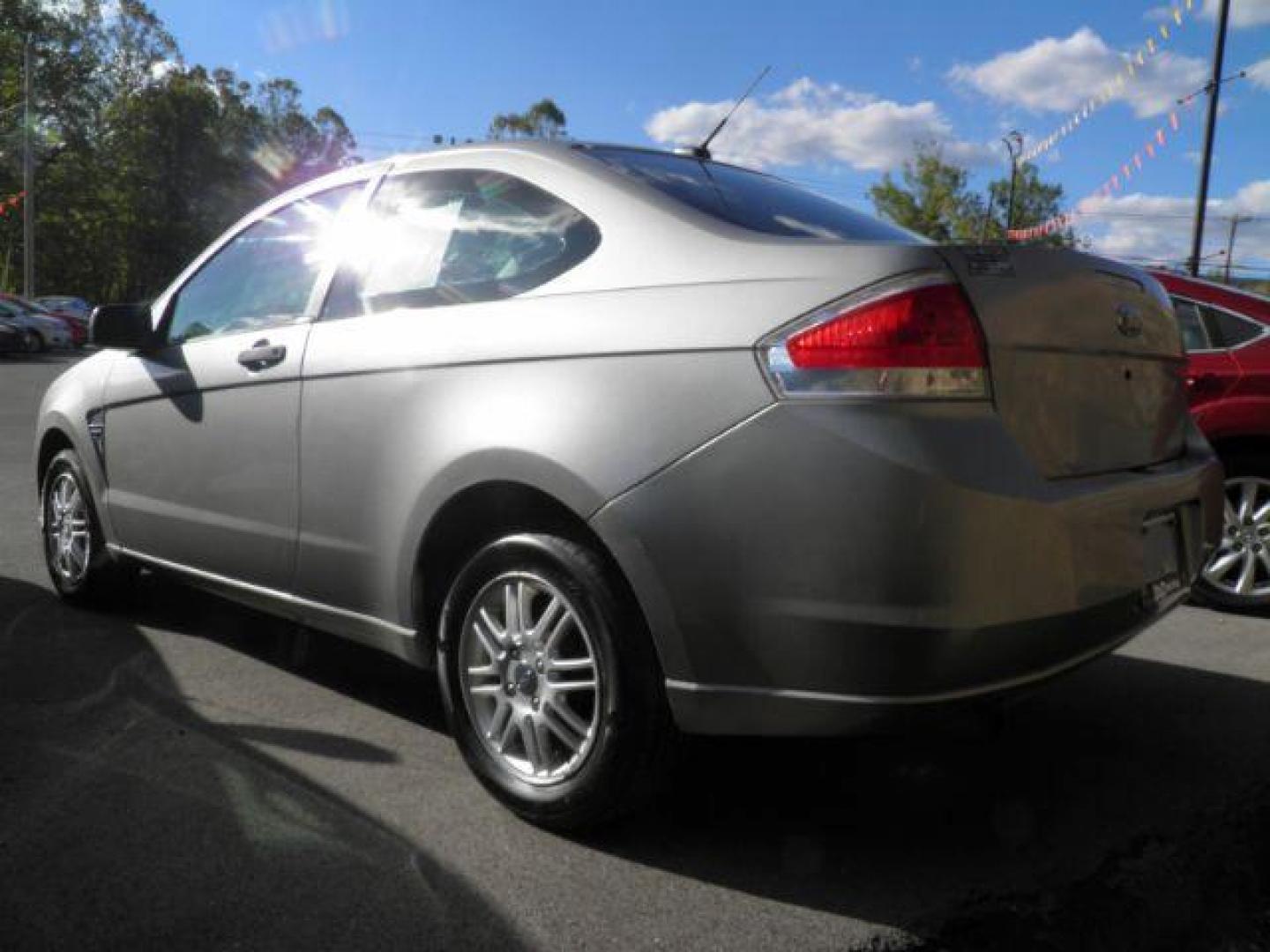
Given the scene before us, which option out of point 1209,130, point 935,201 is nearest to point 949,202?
point 935,201

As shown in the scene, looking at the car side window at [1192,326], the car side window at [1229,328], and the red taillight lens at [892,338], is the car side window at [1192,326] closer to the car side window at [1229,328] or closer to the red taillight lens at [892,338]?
the car side window at [1229,328]

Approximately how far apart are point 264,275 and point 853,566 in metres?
2.46

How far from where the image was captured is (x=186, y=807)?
2785 mm

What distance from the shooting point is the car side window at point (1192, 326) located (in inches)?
210

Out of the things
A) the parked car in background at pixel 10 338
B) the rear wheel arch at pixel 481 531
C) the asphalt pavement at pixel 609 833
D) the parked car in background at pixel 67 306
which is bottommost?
the asphalt pavement at pixel 609 833

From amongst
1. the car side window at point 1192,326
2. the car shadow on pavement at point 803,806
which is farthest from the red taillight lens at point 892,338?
the car side window at point 1192,326

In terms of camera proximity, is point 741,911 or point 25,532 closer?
point 741,911

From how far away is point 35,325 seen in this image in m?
29.2

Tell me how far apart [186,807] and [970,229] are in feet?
152

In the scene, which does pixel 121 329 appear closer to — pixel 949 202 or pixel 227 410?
pixel 227 410

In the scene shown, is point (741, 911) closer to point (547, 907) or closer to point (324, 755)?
point (547, 907)

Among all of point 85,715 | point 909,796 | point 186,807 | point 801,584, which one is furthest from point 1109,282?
point 85,715

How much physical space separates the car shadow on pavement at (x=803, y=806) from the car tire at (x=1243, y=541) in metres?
1.42

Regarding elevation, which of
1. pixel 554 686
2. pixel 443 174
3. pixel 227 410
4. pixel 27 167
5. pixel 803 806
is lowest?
pixel 803 806
